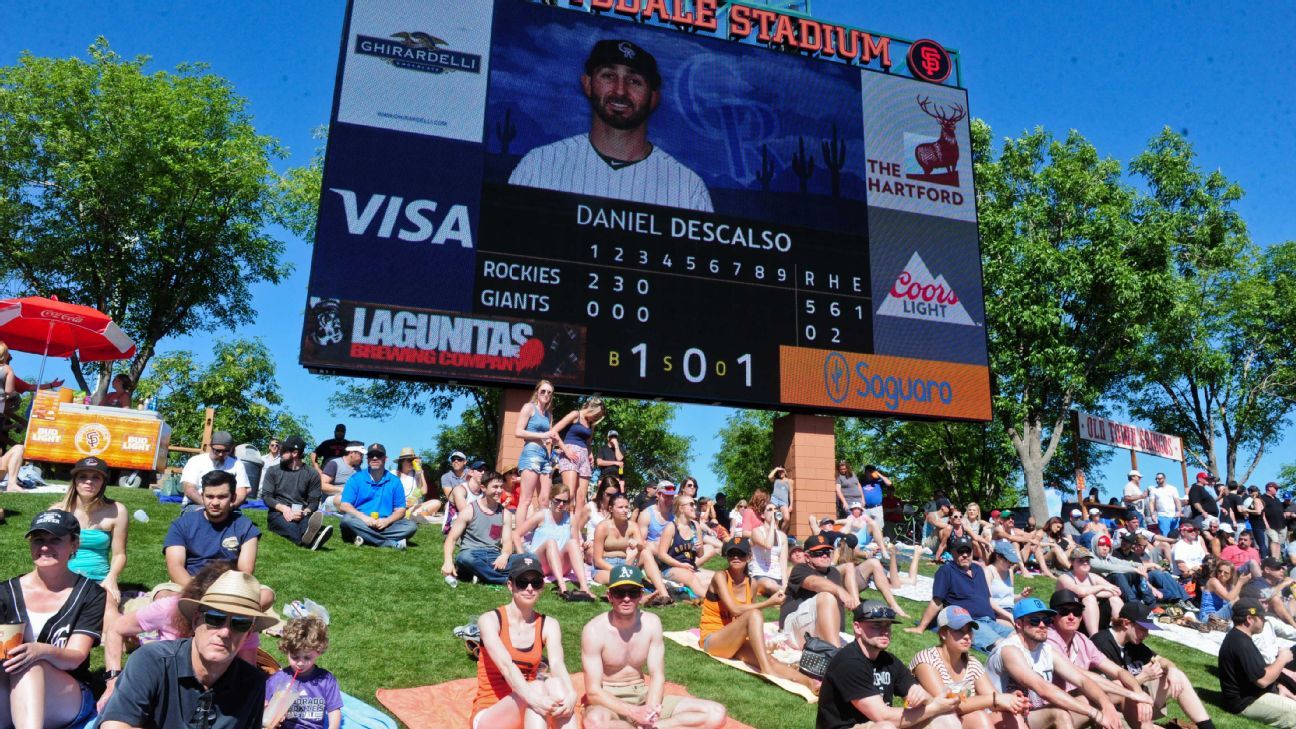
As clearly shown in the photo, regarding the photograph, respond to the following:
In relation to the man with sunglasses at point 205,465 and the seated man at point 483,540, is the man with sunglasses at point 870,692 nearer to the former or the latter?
the seated man at point 483,540

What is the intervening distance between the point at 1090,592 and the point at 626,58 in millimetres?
11368

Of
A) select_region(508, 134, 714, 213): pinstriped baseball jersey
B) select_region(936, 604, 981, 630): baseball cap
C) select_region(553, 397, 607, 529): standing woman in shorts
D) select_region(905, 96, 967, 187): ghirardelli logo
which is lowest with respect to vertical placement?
select_region(936, 604, 981, 630): baseball cap

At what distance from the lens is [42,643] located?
390 centimetres

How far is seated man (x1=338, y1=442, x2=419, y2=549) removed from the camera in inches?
397

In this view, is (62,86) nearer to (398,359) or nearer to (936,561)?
(398,359)

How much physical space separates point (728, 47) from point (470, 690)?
13759mm

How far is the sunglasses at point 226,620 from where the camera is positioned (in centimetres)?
315

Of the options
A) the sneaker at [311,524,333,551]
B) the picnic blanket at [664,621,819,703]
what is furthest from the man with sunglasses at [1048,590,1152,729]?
the sneaker at [311,524,333,551]

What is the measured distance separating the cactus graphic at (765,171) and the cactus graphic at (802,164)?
19.2 inches

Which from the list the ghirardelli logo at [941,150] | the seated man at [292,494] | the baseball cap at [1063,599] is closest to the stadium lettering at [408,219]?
the seated man at [292,494]

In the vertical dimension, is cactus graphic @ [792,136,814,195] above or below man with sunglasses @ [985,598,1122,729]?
above

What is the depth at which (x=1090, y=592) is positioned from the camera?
944 centimetres

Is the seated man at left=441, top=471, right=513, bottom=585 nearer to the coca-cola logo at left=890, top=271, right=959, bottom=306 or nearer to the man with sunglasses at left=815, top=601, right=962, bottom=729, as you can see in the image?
the man with sunglasses at left=815, top=601, right=962, bottom=729

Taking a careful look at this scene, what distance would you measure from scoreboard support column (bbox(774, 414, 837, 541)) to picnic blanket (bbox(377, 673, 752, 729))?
9456 millimetres
